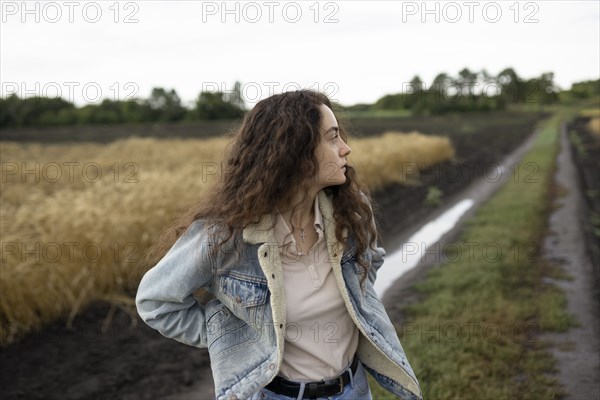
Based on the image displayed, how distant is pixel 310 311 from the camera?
176cm

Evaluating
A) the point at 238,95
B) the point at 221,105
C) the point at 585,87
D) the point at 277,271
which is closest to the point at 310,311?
the point at 277,271

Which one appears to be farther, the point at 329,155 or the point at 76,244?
the point at 76,244

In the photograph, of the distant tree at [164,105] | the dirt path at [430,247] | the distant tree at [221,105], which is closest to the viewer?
the dirt path at [430,247]

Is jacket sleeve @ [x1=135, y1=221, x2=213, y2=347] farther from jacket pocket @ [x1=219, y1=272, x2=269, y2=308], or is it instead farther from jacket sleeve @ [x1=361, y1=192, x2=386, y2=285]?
jacket sleeve @ [x1=361, y1=192, x2=386, y2=285]

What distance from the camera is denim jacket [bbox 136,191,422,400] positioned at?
1693 mm

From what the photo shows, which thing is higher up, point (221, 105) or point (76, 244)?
point (221, 105)

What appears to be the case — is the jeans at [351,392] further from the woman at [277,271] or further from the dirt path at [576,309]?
the dirt path at [576,309]

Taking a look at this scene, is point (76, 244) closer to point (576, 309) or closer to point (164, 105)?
point (576, 309)

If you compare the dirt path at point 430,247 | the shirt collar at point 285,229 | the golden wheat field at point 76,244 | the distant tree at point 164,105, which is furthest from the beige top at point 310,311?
the distant tree at point 164,105

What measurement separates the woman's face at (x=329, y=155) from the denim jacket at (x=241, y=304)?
0.49 ft

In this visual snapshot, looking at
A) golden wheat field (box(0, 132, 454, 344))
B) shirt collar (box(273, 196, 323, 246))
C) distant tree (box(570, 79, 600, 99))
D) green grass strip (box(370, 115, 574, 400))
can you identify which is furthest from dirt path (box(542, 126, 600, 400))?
distant tree (box(570, 79, 600, 99))

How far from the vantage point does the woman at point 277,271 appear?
1700 millimetres

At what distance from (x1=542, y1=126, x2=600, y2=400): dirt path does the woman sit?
8.45 ft

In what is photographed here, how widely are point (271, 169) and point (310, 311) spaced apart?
17.7 inches
